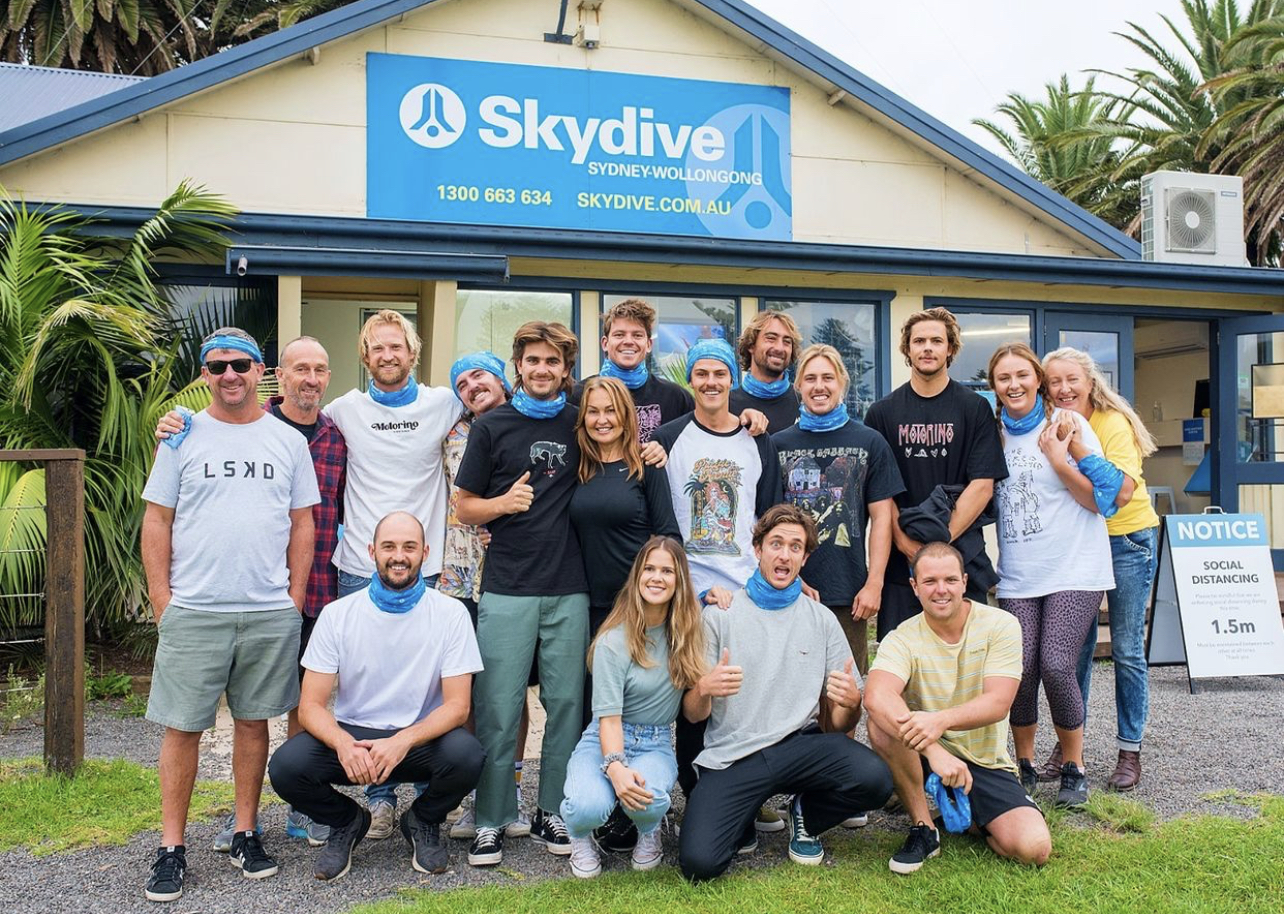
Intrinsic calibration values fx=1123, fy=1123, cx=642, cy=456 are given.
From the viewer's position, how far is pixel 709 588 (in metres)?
4.46

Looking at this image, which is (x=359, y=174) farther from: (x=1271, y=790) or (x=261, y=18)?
(x=261, y=18)

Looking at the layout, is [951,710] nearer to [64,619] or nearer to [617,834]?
[617,834]

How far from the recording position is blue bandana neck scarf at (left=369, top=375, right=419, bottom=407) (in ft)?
15.0

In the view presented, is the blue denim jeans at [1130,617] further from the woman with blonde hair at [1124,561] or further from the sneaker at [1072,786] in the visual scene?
the sneaker at [1072,786]

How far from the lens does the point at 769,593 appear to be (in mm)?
4270

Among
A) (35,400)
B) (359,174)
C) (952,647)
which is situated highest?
(359,174)

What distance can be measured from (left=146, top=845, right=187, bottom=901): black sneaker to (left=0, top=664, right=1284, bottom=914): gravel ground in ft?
0.14

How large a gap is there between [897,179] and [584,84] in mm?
3126

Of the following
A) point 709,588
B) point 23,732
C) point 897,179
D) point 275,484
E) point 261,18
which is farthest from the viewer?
point 261,18

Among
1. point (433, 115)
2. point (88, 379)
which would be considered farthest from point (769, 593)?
point (433, 115)

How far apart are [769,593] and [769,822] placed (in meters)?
1.05

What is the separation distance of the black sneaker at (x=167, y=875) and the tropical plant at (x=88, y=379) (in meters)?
3.10

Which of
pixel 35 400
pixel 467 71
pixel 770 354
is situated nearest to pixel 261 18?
pixel 467 71

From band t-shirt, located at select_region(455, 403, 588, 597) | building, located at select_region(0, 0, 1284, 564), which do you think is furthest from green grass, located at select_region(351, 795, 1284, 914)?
building, located at select_region(0, 0, 1284, 564)
